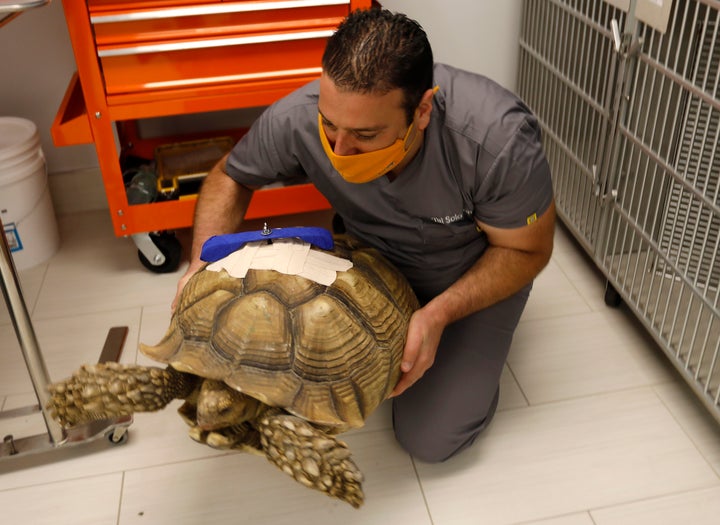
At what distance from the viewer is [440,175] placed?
53.8 inches

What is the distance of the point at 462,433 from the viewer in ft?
5.00

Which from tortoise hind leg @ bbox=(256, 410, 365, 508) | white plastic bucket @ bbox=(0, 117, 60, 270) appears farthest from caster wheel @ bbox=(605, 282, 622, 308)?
white plastic bucket @ bbox=(0, 117, 60, 270)

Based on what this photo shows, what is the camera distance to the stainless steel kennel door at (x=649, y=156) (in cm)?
155

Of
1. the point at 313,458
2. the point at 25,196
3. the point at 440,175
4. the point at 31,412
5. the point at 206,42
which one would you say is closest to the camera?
the point at 313,458

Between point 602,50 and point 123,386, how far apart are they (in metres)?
1.44

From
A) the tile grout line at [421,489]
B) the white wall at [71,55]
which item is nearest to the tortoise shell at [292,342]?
the tile grout line at [421,489]

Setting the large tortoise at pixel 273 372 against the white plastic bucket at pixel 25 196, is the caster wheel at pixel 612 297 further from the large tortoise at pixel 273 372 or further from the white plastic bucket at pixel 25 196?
the white plastic bucket at pixel 25 196

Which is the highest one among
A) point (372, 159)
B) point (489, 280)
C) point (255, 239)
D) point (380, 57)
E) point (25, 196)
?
point (380, 57)

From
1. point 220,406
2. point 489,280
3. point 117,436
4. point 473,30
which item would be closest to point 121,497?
point 117,436

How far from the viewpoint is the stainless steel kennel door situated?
155 centimetres

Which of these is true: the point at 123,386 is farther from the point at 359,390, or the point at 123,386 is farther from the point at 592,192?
the point at 592,192

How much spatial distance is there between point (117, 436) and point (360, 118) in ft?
3.04

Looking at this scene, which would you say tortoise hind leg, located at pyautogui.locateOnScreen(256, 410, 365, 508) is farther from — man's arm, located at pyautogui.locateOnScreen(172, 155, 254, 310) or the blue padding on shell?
man's arm, located at pyautogui.locateOnScreen(172, 155, 254, 310)

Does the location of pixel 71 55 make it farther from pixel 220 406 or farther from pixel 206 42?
pixel 220 406
